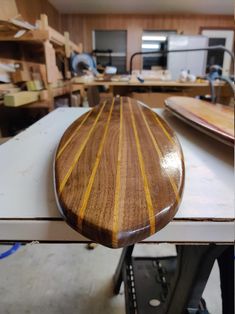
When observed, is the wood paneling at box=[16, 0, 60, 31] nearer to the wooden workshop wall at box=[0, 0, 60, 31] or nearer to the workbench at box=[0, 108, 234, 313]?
the wooden workshop wall at box=[0, 0, 60, 31]

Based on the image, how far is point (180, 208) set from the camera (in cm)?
37

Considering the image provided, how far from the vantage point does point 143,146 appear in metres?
0.52

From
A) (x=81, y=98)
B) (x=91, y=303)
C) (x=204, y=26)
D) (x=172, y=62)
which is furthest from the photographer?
(x=204, y=26)

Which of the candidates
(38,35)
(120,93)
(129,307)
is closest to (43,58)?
(38,35)

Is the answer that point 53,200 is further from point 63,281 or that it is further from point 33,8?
point 63,281

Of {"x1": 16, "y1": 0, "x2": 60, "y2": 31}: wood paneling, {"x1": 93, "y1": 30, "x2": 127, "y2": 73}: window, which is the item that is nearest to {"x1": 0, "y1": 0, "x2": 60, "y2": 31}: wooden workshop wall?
{"x1": 16, "y1": 0, "x2": 60, "y2": 31}: wood paneling

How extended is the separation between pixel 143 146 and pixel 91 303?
0.86 meters

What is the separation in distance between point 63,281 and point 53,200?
93 centimetres

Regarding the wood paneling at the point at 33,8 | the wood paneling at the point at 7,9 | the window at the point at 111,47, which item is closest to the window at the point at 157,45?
the window at the point at 111,47

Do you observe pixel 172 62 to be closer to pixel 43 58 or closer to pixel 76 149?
pixel 43 58

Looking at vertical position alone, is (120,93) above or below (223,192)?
above

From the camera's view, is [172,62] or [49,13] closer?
[49,13]

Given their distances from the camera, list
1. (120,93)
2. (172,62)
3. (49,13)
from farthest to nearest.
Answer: (172,62), (120,93), (49,13)

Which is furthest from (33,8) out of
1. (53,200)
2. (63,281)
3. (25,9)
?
(63,281)
